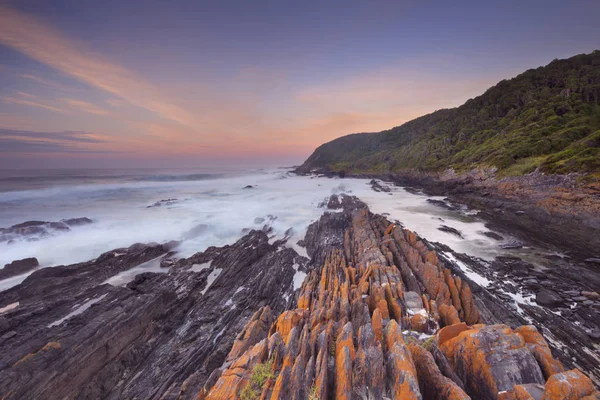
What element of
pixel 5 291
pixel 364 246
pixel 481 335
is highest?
pixel 481 335

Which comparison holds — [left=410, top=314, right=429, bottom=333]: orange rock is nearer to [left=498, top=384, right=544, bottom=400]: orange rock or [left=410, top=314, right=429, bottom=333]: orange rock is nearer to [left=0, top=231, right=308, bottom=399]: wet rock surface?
[left=498, top=384, right=544, bottom=400]: orange rock

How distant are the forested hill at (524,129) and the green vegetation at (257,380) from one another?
50583 millimetres

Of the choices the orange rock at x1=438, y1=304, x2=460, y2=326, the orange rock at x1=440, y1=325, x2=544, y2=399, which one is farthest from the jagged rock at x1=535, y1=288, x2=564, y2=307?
the orange rock at x1=440, y1=325, x2=544, y2=399

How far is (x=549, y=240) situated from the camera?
23672mm

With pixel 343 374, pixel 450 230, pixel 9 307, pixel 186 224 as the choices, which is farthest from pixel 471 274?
pixel 186 224

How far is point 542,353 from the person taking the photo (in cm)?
596

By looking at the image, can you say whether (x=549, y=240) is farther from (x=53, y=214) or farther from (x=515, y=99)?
(x=515, y=99)

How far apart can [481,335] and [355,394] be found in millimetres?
4339

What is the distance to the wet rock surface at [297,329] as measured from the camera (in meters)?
5.82

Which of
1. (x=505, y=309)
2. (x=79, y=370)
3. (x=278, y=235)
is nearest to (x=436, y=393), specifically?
(x=505, y=309)

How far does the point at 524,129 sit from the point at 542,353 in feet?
278

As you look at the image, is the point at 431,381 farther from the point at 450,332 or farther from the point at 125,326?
the point at 125,326

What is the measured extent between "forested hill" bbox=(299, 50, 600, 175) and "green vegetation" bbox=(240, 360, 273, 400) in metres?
50.6

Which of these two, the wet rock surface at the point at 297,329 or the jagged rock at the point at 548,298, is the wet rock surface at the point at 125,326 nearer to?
the wet rock surface at the point at 297,329
